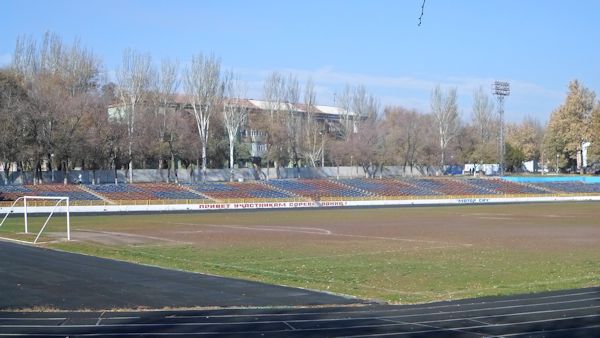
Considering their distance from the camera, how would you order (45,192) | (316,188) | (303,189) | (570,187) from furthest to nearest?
(570,187) → (316,188) → (303,189) → (45,192)

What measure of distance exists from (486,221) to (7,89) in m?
55.7

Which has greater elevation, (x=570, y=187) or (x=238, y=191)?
(x=238, y=191)

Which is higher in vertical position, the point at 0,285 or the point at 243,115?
the point at 243,115

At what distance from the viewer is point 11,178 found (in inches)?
3482

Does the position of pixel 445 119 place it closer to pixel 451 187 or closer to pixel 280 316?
pixel 451 187

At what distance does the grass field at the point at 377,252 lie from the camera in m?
19.8

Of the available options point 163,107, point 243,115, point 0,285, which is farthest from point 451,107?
point 0,285

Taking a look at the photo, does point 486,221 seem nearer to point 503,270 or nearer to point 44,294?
point 503,270

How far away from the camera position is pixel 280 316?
46.6 ft

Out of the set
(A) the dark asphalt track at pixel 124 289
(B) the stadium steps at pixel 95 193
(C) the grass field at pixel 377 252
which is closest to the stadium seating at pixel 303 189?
(B) the stadium steps at pixel 95 193

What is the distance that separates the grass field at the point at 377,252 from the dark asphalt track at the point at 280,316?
1.62m

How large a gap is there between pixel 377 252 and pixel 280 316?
16.2 m

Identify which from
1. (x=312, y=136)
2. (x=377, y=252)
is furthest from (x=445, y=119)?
(x=377, y=252)

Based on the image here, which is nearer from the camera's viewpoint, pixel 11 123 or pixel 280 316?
pixel 280 316
